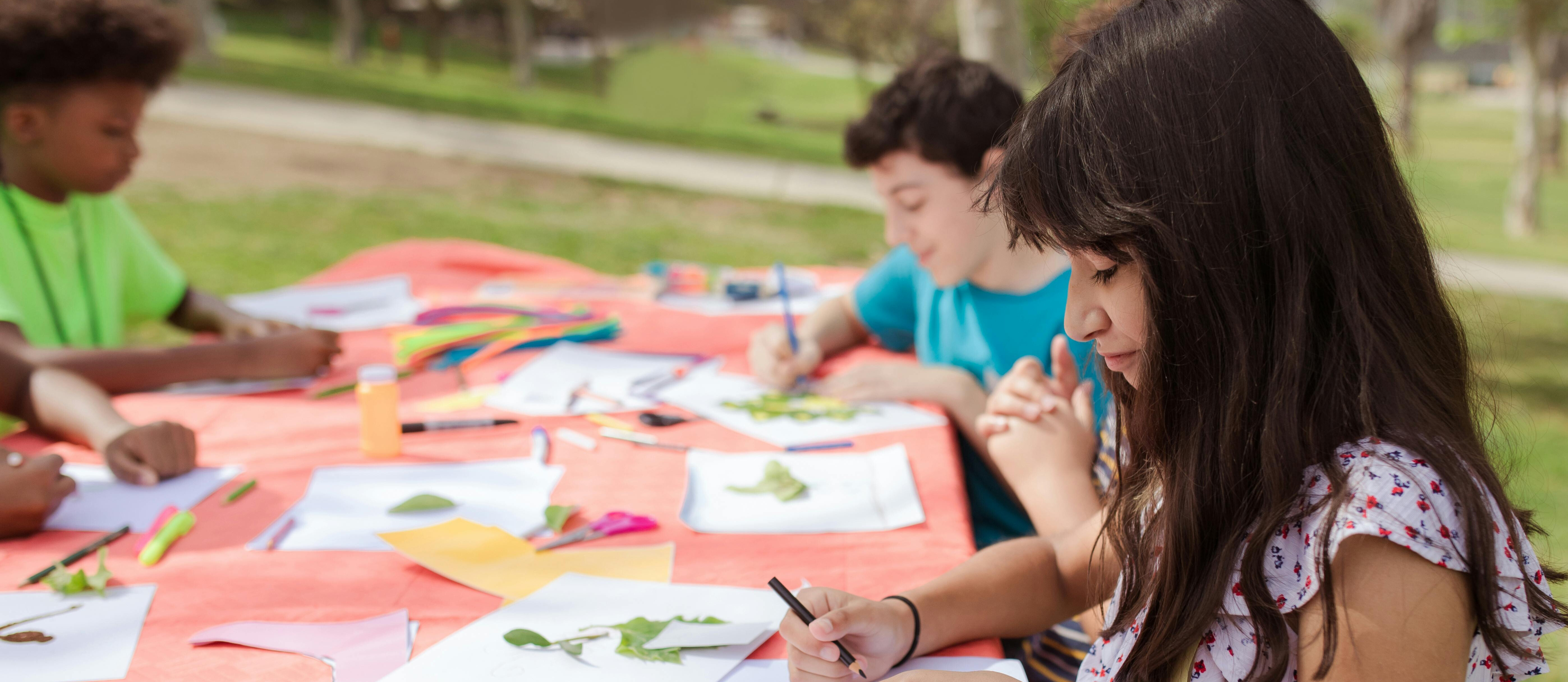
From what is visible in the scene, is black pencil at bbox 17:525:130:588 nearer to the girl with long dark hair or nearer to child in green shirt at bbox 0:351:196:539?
child in green shirt at bbox 0:351:196:539

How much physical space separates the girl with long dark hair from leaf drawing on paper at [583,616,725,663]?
46 cm

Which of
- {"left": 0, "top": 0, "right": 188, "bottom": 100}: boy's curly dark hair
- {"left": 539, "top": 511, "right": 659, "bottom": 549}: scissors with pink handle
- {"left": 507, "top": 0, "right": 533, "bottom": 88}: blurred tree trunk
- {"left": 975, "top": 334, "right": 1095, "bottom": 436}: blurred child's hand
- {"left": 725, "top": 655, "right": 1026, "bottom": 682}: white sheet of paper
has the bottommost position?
{"left": 725, "top": 655, "right": 1026, "bottom": 682}: white sheet of paper

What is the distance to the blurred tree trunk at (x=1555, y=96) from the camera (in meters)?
9.36

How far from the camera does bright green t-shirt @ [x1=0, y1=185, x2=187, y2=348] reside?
6.83 ft

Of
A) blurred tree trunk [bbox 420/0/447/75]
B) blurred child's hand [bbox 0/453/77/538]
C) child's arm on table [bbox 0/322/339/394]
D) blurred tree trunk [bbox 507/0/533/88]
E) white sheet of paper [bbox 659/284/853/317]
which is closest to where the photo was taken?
blurred child's hand [bbox 0/453/77/538]

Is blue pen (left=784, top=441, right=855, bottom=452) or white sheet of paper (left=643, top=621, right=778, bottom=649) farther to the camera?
blue pen (left=784, top=441, right=855, bottom=452)

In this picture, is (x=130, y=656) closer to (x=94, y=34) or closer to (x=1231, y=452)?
(x=1231, y=452)

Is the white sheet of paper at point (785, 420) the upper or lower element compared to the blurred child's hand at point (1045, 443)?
lower

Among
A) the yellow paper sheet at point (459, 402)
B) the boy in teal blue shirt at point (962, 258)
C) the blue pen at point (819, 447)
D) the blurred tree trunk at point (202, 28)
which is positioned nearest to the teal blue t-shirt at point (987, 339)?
the boy in teal blue shirt at point (962, 258)

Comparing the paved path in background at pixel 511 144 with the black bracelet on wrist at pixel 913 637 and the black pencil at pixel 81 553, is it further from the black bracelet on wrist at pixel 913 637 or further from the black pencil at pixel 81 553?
the black bracelet on wrist at pixel 913 637

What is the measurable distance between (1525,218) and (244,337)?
10765 millimetres

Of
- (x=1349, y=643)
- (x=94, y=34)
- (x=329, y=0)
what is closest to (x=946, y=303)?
(x=1349, y=643)

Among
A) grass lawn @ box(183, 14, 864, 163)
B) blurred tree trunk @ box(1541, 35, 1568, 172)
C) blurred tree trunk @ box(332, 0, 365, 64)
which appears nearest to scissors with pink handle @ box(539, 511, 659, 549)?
grass lawn @ box(183, 14, 864, 163)

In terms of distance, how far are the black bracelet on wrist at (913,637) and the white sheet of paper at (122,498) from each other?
1.00 m
